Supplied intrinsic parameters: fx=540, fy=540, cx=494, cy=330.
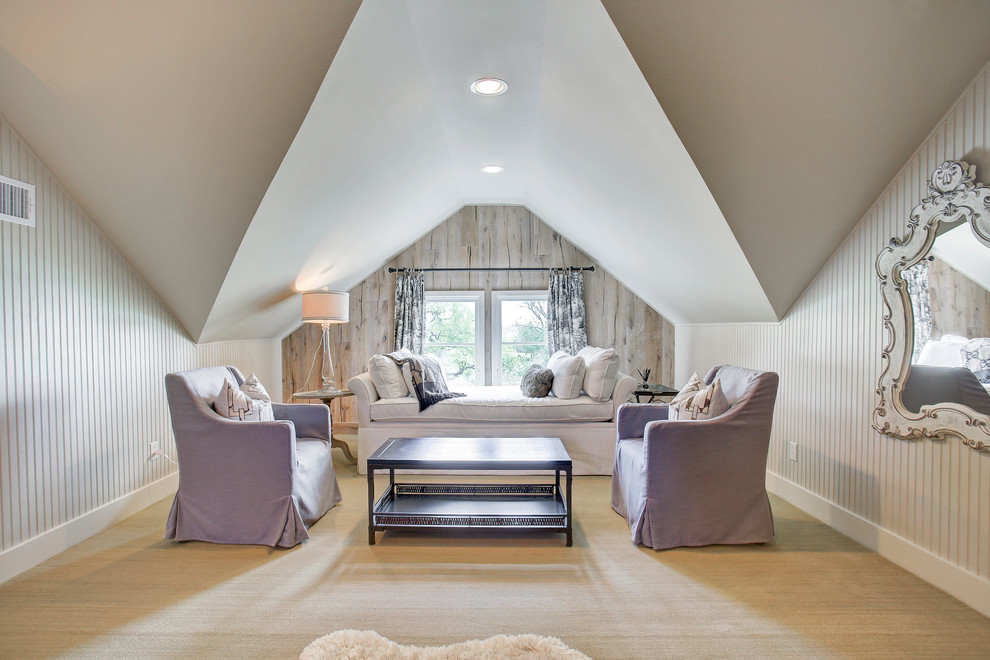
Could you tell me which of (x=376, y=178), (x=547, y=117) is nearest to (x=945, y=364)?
(x=547, y=117)

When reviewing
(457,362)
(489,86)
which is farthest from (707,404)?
(457,362)

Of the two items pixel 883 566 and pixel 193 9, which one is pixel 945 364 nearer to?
pixel 883 566

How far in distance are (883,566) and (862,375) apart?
0.91 m

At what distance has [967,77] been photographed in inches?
86.0

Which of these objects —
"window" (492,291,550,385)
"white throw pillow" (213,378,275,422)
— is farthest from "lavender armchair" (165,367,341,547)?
"window" (492,291,550,385)

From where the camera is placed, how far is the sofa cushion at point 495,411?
4.16m

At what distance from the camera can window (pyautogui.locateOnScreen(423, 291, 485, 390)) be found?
5898 millimetres

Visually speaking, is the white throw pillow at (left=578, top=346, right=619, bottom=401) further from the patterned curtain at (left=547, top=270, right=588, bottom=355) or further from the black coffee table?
the patterned curtain at (left=547, top=270, right=588, bottom=355)

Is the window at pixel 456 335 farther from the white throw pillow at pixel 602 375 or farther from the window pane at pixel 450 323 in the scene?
the white throw pillow at pixel 602 375

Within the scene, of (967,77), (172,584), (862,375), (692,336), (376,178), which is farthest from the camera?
(692,336)

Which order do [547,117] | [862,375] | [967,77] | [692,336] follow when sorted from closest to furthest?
[967,77] < [862,375] < [547,117] < [692,336]

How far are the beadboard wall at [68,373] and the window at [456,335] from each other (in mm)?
2766

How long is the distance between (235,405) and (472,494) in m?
1.42

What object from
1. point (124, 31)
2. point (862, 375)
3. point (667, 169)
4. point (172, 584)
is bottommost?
point (172, 584)
